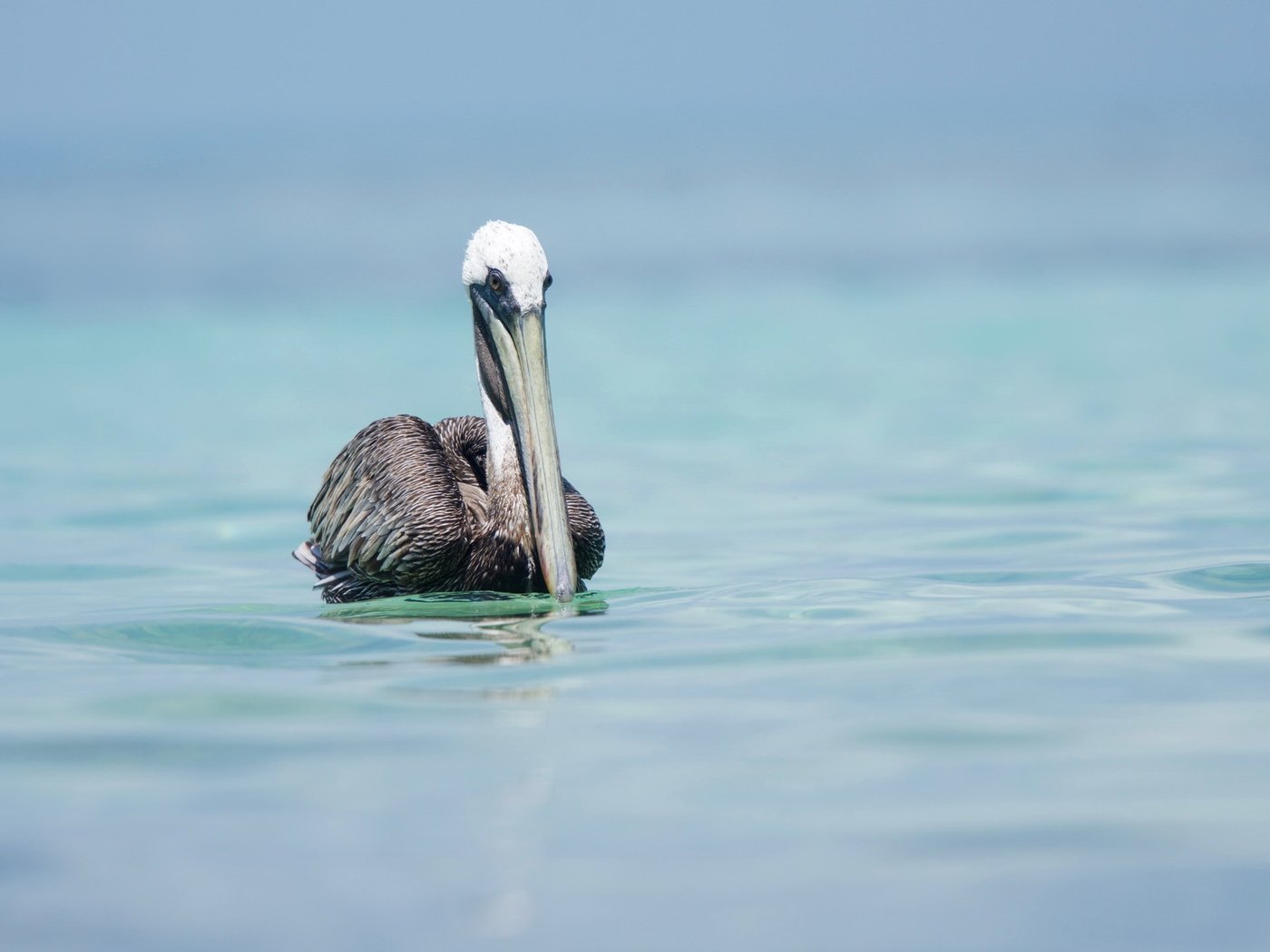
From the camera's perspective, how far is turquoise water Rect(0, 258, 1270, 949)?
2.79 metres

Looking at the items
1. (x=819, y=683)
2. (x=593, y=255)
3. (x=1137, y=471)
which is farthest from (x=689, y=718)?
(x=593, y=255)

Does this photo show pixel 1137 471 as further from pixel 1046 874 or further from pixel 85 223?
pixel 85 223

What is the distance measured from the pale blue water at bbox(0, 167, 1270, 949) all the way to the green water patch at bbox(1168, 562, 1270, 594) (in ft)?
0.07

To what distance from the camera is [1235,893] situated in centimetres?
276

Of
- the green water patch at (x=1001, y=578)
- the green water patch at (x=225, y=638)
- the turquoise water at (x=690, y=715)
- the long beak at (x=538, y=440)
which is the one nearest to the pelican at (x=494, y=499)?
the long beak at (x=538, y=440)

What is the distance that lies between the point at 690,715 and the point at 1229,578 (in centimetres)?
233

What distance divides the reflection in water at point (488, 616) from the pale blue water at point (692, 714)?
0.03 metres

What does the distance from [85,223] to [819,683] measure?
3120 centimetres

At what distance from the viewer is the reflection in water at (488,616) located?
4566mm

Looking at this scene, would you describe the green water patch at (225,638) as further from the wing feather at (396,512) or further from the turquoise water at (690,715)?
the wing feather at (396,512)

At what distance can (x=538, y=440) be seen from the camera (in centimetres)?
547

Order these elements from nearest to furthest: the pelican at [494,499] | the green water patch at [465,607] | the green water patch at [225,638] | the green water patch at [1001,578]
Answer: the green water patch at [225,638], the green water patch at [465,607], the pelican at [494,499], the green water patch at [1001,578]

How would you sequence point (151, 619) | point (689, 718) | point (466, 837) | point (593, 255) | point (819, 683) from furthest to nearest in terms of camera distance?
1. point (593, 255)
2. point (151, 619)
3. point (819, 683)
4. point (689, 718)
5. point (466, 837)

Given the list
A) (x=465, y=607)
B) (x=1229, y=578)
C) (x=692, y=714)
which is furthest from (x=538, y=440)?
(x=1229, y=578)
